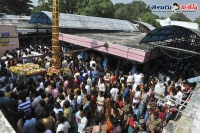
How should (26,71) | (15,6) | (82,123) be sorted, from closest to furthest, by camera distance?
1. (82,123)
2. (26,71)
3. (15,6)

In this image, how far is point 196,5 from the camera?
4194cm

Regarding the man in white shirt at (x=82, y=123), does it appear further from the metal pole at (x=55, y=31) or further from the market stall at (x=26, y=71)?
the metal pole at (x=55, y=31)

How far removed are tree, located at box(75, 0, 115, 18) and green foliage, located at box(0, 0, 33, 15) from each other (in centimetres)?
917

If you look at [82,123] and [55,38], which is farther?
[55,38]

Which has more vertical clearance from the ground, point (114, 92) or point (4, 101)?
point (4, 101)

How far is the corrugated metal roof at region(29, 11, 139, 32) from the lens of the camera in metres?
15.3

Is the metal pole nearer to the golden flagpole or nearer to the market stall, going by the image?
the golden flagpole

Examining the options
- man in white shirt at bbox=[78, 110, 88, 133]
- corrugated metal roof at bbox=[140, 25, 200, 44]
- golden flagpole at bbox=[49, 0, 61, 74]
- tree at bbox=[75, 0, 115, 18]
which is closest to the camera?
man in white shirt at bbox=[78, 110, 88, 133]

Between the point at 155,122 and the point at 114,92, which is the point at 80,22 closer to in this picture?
the point at 114,92

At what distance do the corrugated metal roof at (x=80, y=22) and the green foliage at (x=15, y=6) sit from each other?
48.6ft

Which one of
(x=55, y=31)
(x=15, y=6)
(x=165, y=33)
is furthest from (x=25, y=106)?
(x=15, y=6)

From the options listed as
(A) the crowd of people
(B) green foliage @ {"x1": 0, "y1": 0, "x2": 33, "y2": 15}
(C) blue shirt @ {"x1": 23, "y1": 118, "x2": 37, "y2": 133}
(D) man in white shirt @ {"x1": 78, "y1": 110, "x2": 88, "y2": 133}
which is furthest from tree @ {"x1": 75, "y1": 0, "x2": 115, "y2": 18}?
(C) blue shirt @ {"x1": 23, "y1": 118, "x2": 37, "y2": 133}

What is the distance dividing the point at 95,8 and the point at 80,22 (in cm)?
1743

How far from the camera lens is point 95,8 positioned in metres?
33.0
